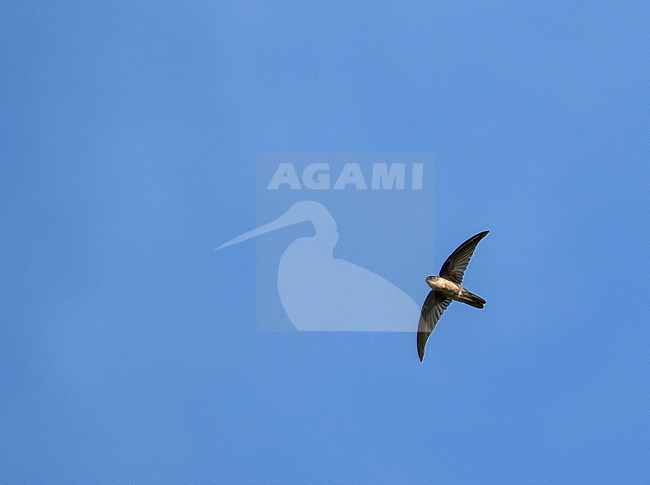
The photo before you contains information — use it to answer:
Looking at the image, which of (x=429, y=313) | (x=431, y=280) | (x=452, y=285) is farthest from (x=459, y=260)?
(x=429, y=313)

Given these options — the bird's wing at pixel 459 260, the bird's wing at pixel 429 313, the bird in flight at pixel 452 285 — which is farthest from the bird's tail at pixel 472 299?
the bird's wing at pixel 429 313

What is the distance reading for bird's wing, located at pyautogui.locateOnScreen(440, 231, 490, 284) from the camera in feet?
52.9

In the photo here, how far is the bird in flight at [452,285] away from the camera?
16016 mm

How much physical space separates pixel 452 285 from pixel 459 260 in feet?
1.53

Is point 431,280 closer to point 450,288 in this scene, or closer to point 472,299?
point 450,288

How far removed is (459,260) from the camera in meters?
16.2

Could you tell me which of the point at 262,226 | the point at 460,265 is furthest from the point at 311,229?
the point at 460,265

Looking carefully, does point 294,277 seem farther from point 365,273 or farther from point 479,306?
point 479,306

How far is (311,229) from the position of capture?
1911 centimetres

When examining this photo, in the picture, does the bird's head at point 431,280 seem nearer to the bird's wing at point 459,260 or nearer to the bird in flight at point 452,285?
the bird in flight at point 452,285

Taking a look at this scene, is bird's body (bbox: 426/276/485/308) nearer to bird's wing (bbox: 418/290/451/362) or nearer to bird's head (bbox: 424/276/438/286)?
bird's head (bbox: 424/276/438/286)

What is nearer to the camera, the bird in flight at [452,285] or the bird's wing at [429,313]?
the bird in flight at [452,285]

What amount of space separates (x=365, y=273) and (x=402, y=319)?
1.20 metres

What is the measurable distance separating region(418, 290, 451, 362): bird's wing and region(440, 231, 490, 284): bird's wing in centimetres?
44
